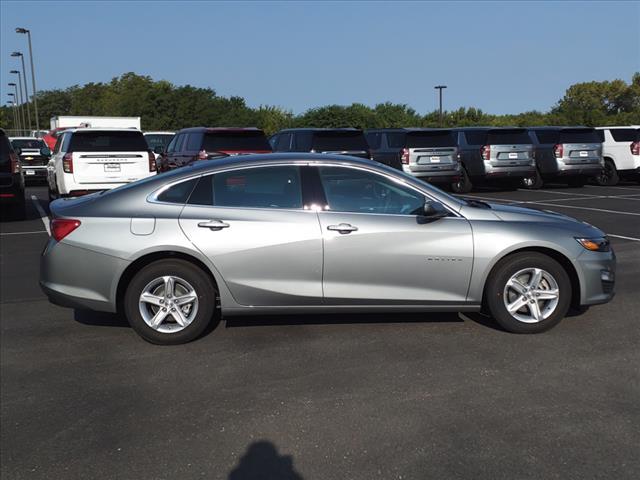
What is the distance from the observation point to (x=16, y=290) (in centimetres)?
722

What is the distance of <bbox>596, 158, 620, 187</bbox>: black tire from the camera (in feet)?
66.0

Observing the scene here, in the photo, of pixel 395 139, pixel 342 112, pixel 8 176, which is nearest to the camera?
pixel 8 176

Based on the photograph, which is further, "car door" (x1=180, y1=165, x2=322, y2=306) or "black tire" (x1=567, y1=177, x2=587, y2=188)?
"black tire" (x1=567, y1=177, x2=587, y2=188)

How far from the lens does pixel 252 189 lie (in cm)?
540

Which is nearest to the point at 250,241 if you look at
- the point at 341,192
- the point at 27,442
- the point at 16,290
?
the point at 341,192

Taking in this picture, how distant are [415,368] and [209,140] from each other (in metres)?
9.71

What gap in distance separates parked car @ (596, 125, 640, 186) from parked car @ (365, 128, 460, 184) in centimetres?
520

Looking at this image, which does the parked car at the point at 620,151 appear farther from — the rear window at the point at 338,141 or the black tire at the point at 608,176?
the rear window at the point at 338,141

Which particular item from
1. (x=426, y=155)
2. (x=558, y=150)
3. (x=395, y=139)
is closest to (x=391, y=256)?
(x=426, y=155)

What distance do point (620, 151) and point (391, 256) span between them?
1715 cm

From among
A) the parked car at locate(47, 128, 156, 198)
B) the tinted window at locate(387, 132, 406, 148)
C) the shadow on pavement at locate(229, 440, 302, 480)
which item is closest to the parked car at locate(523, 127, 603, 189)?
the tinted window at locate(387, 132, 406, 148)

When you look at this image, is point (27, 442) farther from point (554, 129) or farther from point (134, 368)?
point (554, 129)

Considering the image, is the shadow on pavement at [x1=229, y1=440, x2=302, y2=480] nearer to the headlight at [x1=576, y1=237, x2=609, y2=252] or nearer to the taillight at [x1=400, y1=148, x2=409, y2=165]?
the headlight at [x1=576, y1=237, x2=609, y2=252]

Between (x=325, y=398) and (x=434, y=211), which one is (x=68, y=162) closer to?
(x=434, y=211)
